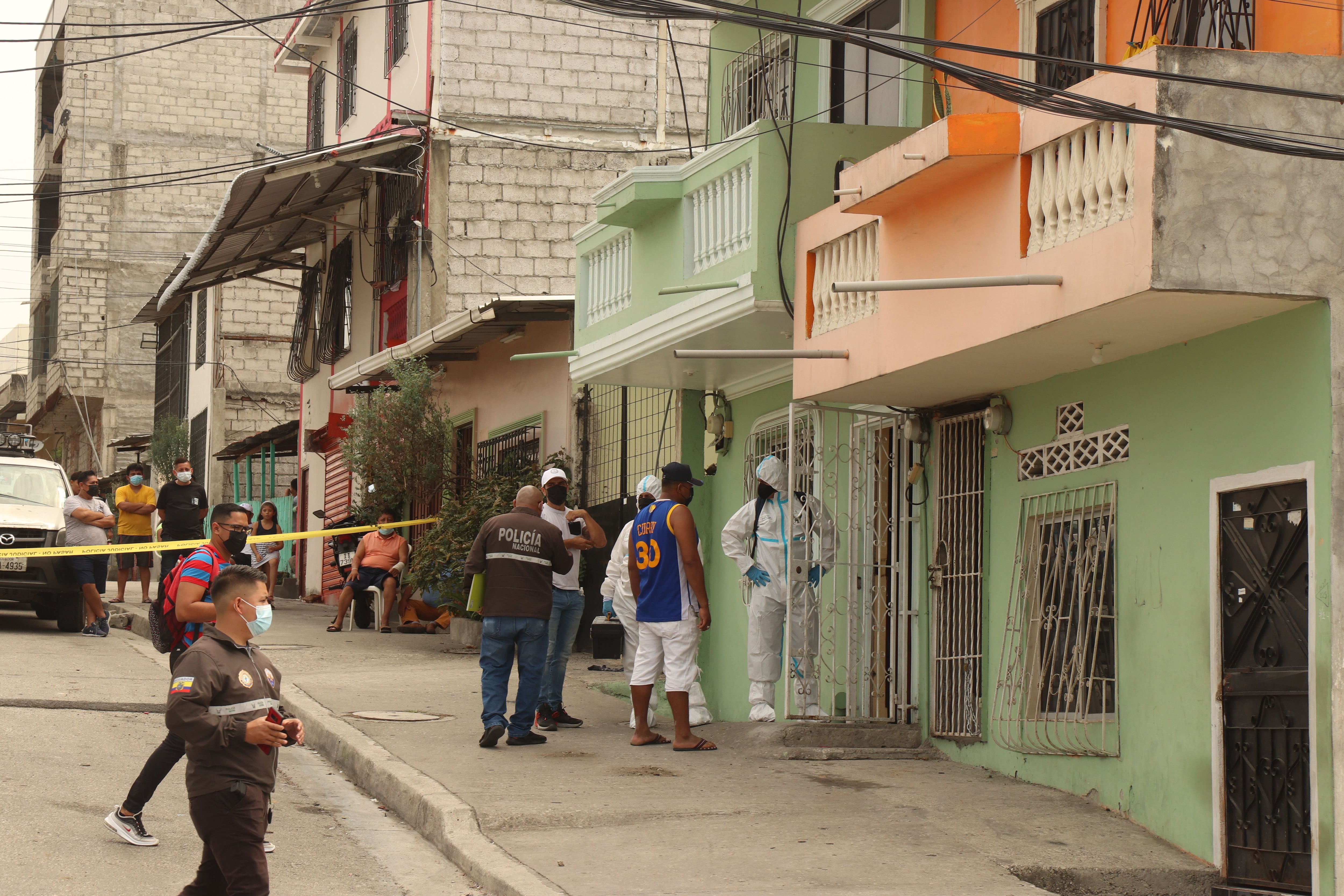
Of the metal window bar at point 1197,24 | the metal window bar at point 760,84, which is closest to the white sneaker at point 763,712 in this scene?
the metal window bar at point 760,84

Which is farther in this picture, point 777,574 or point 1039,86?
point 777,574

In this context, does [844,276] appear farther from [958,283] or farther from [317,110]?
[317,110]

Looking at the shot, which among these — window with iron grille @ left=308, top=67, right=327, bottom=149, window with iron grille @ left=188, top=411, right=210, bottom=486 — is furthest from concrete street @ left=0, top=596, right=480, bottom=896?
window with iron grille @ left=188, top=411, right=210, bottom=486

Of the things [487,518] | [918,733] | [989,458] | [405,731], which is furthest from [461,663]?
[989,458]

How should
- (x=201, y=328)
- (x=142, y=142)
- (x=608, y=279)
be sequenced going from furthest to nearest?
(x=142, y=142)
(x=201, y=328)
(x=608, y=279)

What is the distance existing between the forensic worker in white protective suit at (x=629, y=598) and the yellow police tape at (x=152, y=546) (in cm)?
391

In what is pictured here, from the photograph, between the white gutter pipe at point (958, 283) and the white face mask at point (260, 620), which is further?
the white gutter pipe at point (958, 283)

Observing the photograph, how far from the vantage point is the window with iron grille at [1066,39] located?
9305 millimetres

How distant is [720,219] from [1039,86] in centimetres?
387

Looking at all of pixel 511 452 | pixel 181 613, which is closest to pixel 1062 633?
pixel 181 613

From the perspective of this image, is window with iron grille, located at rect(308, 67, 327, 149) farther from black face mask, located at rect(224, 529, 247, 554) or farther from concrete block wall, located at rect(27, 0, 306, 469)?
black face mask, located at rect(224, 529, 247, 554)

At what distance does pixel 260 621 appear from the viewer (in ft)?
18.6

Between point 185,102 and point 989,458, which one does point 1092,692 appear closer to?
point 989,458

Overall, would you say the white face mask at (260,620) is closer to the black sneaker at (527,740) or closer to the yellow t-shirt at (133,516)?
the black sneaker at (527,740)
